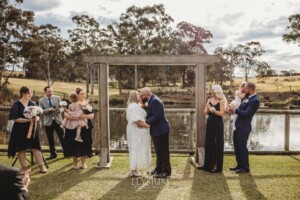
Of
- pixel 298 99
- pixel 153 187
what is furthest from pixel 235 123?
pixel 298 99

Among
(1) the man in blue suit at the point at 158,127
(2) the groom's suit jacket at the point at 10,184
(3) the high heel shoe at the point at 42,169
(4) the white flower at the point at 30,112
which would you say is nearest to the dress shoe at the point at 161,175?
(1) the man in blue suit at the point at 158,127

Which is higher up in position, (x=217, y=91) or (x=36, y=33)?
(x=36, y=33)

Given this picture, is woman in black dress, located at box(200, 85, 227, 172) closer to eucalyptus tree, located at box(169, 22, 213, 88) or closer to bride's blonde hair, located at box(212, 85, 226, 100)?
bride's blonde hair, located at box(212, 85, 226, 100)

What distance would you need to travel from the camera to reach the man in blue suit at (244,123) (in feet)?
22.7

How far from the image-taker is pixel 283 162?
813 centimetres

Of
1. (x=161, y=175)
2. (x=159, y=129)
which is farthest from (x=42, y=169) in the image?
(x=159, y=129)

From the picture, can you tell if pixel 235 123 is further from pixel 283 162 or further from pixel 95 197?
pixel 95 197

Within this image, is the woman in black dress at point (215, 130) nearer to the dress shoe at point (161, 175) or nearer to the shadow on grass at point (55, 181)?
the dress shoe at point (161, 175)

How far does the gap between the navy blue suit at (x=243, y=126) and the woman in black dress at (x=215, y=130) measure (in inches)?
13.9

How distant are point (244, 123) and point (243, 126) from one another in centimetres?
6

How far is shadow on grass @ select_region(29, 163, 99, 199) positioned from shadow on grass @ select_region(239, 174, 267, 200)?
9.13 feet

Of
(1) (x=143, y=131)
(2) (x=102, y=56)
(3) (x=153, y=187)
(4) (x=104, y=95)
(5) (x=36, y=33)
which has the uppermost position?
(5) (x=36, y=33)

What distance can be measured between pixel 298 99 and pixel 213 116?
3961cm

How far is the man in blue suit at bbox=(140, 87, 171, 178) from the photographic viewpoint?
6715 millimetres
